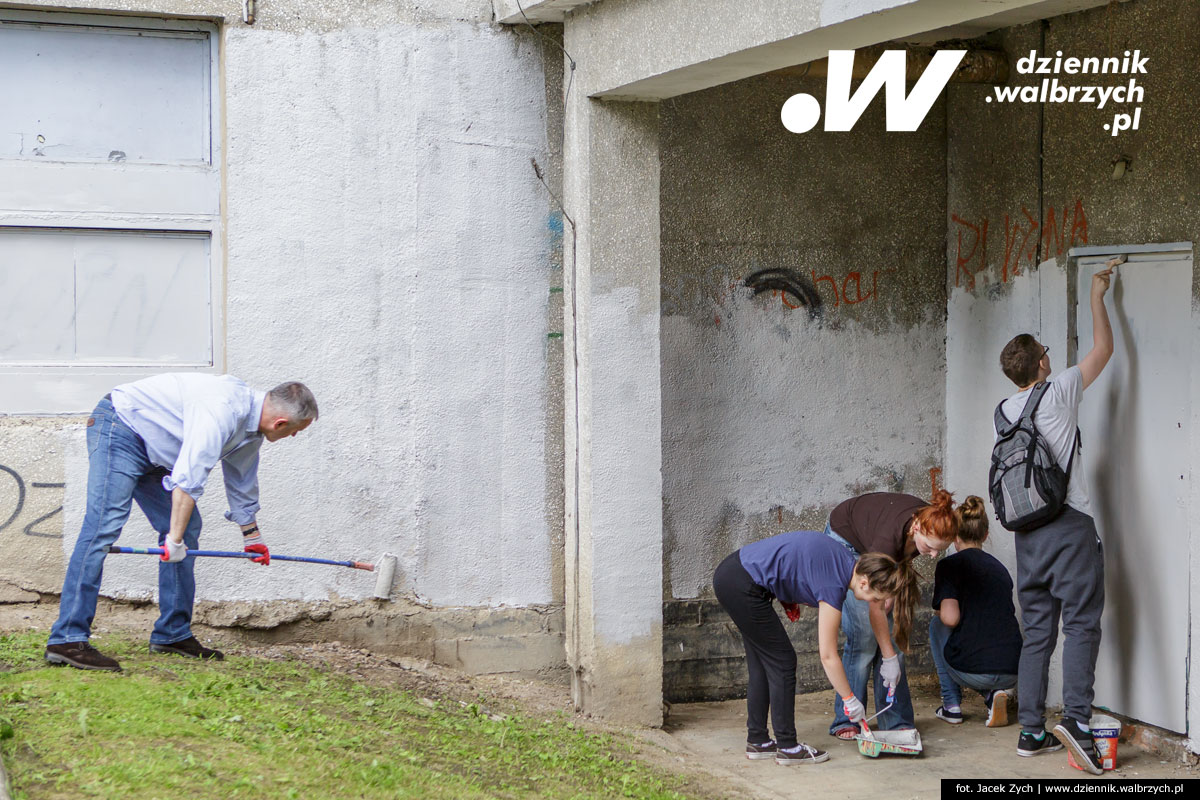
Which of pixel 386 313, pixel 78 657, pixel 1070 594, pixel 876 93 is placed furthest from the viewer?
pixel 876 93

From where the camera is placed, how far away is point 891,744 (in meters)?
5.68

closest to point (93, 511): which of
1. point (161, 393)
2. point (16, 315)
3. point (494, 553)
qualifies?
point (161, 393)

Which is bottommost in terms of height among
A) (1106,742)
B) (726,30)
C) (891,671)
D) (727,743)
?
(727,743)

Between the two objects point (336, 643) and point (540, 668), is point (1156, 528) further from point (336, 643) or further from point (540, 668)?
point (336, 643)

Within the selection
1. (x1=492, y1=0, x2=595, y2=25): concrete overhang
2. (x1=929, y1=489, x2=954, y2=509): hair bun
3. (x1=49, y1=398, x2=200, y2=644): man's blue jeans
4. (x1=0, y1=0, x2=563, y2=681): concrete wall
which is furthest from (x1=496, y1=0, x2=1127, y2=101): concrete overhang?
(x1=49, y1=398, x2=200, y2=644): man's blue jeans

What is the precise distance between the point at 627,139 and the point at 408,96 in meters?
1.12

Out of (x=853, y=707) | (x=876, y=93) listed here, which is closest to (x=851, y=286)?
(x=876, y=93)

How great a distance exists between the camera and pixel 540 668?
6312 millimetres

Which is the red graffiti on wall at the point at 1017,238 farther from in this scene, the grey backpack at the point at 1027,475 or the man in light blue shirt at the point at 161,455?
the man in light blue shirt at the point at 161,455

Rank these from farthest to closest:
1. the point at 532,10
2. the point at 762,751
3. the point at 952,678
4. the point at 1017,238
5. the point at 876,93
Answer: the point at 876,93, the point at 1017,238, the point at 952,678, the point at 532,10, the point at 762,751

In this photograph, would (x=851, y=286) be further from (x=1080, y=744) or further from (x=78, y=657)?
(x=78, y=657)

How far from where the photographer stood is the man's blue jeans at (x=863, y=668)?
582 centimetres

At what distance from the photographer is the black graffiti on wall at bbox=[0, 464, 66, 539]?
5.53 m

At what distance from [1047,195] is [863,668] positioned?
2.68 meters
